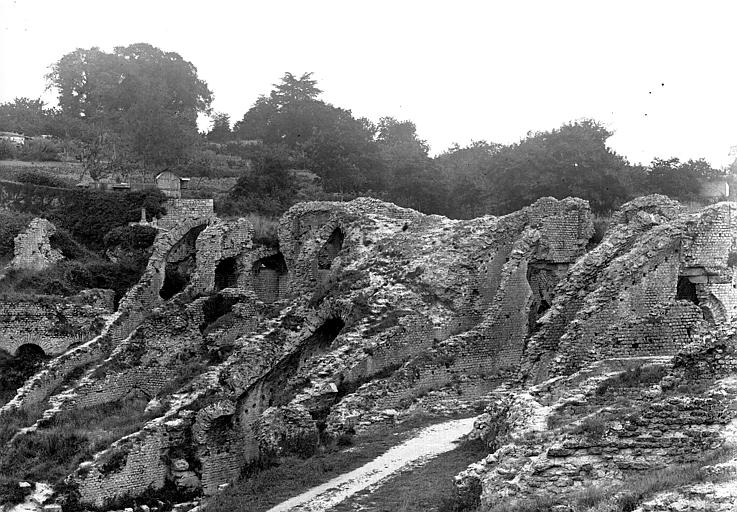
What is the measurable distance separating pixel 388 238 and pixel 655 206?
8.21 metres

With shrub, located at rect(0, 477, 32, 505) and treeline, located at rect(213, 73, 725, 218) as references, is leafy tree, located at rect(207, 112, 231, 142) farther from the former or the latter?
shrub, located at rect(0, 477, 32, 505)

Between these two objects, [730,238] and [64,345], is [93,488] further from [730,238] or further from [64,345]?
[730,238]

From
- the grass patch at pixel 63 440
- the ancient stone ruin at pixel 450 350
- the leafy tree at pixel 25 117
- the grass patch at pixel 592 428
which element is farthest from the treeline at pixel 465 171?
the grass patch at pixel 592 428

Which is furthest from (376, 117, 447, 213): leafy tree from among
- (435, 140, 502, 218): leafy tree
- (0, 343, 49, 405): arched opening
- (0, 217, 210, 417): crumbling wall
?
(0, 343, 49, 405): arched opening

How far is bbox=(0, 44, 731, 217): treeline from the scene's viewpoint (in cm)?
4925

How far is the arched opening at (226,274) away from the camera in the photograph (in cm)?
4178

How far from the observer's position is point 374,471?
2359 centimetres

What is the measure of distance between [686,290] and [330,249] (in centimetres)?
1487

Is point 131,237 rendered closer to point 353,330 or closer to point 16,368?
point 16,368

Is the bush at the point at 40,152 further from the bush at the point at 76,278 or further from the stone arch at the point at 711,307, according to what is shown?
the stone arch at the point at 711,307

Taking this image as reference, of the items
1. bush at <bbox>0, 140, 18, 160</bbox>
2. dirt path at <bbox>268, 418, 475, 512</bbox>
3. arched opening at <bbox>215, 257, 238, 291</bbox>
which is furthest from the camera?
bush at <bbox>0, 140, 18, 160</bbox>

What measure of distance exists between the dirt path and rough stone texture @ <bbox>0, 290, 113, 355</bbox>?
A: 17652 mm

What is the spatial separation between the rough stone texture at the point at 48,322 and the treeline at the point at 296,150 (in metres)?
12.7

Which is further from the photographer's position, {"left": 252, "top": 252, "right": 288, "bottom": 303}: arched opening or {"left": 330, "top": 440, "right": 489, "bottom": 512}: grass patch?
{"left": 252, "top": 252, "right": 288, "bottom": 303}: arched opening
